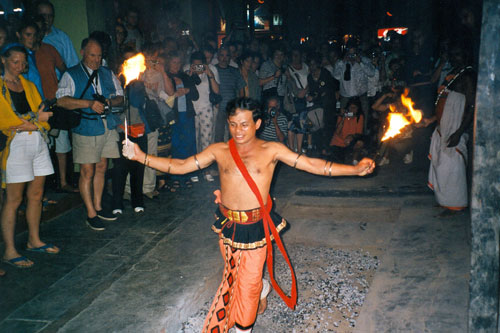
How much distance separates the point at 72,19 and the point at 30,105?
2.98 meters

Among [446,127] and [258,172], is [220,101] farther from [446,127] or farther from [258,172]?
[258,172]

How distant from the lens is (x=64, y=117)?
556 centimetres

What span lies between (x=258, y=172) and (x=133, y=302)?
5.73 feet

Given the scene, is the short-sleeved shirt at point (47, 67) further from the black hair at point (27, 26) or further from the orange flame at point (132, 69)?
the orange flame at point (132, 69)

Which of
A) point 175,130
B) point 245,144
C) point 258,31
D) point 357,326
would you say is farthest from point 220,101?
point 258,31

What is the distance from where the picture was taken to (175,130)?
25.5 ft

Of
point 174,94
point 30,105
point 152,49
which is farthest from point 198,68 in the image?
point 30,105

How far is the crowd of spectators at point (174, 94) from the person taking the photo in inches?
219

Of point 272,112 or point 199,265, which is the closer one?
point 199,265

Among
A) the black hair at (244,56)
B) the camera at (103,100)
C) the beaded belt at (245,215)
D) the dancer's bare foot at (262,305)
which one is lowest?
the dancer's bare foot at (262,305)

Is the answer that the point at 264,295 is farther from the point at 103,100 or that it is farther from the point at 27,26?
the point at 27,26

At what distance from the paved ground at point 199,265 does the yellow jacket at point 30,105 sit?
1.29m

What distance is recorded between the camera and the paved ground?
3854 mm

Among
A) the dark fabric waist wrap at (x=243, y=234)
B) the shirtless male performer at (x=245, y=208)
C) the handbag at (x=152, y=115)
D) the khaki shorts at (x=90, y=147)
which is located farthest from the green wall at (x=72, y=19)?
the dark fabric waist wrap at (x=243, y=234)
